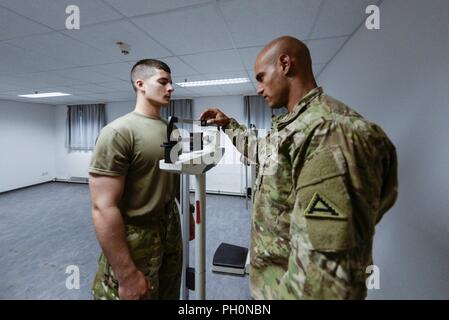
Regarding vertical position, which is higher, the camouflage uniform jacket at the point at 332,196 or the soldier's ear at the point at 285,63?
the soldier's ear at the point at 285,63

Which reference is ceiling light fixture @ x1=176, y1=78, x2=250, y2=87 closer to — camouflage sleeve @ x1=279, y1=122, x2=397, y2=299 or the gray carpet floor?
the gray carpet floor

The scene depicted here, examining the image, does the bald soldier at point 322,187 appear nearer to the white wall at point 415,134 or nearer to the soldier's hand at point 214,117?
the white wall at point 415,134

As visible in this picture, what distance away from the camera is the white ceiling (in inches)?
58.8

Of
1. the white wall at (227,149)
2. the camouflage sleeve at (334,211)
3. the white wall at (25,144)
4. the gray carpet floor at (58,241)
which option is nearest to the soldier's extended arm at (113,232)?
the camouflage sleeve at (334,211)

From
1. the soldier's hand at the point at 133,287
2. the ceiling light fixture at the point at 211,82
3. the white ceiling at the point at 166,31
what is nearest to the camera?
the soldier's hand at the point at 133,287

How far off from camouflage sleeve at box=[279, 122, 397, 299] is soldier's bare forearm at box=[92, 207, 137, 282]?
669mm

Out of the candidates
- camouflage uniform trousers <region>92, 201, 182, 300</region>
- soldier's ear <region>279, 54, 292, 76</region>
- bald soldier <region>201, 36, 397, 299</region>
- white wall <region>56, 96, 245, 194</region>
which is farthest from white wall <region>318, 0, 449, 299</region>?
white wall <region>56, 96, 245, 194</region>

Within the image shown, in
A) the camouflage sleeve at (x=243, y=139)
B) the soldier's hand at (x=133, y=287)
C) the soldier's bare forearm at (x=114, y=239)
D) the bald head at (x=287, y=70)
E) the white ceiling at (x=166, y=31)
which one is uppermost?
the white ceiling at (x=166, y=31)

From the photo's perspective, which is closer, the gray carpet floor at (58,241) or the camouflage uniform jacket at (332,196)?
the camouflage uniform jacket at (332,196)

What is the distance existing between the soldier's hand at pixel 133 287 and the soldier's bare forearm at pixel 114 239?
0.6 inches

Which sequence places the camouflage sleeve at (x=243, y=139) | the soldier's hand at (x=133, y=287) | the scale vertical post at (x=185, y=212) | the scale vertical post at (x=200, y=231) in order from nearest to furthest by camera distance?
the soldier's hand at (x=133, y=287), the scale vertical post at (x=200, y=231), the camouflage sleeve at (x=243, y=139), the scale vertical post at (x=185, y=212)

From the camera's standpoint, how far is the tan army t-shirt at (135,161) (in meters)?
0.95
